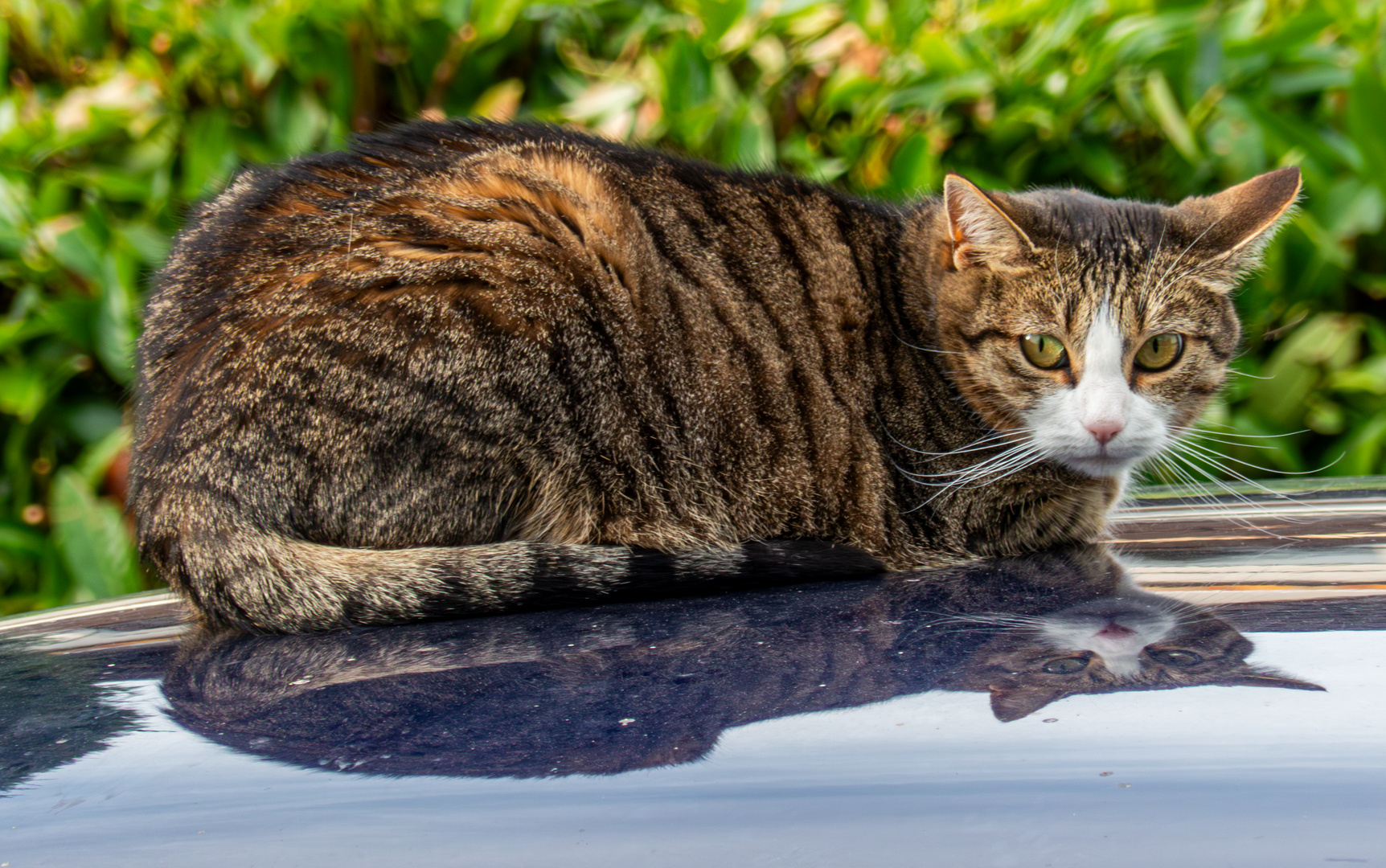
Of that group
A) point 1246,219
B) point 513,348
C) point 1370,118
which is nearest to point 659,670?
point 513,348

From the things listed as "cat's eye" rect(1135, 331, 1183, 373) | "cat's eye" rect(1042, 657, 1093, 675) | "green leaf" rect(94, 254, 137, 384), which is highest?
"green leaf" rect(94, 254, 137, 384)

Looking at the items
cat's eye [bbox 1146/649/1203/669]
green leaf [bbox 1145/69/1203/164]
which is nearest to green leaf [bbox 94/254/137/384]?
cat's eye [bbox 1146/649/1203/669]

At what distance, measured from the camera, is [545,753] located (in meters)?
0.86

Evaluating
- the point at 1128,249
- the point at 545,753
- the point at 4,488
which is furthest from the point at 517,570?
the point at 4,488

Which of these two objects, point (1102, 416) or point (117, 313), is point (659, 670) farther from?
point (117, 313)

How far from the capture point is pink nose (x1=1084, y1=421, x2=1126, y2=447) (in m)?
1.83

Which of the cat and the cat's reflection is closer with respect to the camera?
the cat's reflection

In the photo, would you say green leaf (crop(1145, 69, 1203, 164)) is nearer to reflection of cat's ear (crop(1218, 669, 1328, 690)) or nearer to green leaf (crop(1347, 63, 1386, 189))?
green leaf (crop(1347, 63, 1386, 189))

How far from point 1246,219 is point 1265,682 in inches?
50.8

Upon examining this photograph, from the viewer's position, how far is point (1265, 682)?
2.96 feet

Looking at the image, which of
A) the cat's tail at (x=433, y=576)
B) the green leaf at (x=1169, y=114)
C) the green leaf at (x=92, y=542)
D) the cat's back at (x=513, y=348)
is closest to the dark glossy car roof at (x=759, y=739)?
the cat's tail at (x=433, y=576)

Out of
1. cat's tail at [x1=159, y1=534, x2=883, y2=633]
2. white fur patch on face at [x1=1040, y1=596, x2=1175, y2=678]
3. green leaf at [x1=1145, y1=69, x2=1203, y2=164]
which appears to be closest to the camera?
Result: white fur patch on face at [x1=1040, y1=596, x2=1175, y2=678]

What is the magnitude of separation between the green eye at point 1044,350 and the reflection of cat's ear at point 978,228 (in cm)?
16

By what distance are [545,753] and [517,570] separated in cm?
66
